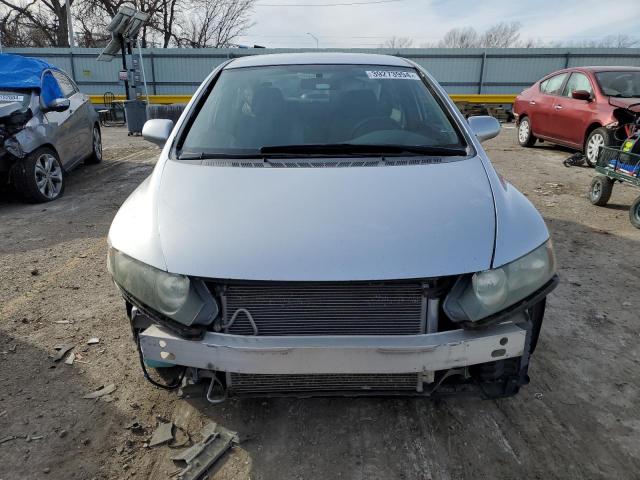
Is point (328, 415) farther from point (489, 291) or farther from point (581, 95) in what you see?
point (581, 95)

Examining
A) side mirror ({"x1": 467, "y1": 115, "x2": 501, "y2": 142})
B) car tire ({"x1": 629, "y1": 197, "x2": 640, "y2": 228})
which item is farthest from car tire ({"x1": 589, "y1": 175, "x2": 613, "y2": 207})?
side mirror ({"x1": 467, "y1": 115, "x2": 501, "y2": 142})

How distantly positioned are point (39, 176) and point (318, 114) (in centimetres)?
468

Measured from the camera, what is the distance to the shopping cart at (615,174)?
198 inches

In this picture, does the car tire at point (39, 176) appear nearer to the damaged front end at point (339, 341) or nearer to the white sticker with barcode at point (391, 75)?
the white sticker with barcode at point (391, 75)

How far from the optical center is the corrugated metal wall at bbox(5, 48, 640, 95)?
1912cm

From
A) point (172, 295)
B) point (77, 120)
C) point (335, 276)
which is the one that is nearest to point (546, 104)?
point (77, 120)

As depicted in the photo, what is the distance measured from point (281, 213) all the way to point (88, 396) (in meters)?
1.44

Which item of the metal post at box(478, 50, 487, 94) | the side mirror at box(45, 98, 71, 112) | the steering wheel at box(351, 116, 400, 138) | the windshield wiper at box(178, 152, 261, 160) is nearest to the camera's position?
the windshield wiper at box(178, 152, 261, 160)

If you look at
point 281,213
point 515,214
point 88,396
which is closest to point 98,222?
point 88,396

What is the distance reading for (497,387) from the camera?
1923 millimetres

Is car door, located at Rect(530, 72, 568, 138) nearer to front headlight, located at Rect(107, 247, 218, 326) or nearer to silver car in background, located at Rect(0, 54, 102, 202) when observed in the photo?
silver car in background, located at Rect(0, 54, 102, 202)

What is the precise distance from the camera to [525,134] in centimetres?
1028

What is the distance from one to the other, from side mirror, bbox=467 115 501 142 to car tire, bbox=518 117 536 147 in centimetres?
789

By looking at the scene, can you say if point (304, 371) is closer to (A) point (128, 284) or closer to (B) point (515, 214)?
(A) point (128, 284)
